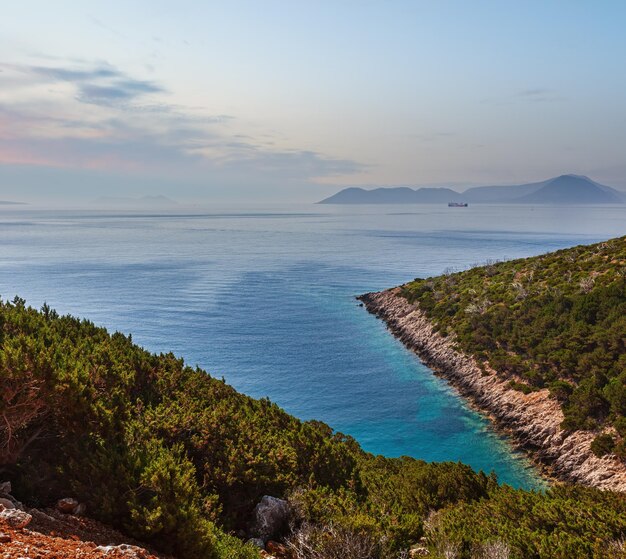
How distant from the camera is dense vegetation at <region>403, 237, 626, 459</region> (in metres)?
35.2

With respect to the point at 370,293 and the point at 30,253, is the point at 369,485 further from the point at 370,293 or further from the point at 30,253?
the point at 30,253

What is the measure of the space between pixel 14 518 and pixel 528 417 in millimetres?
37271

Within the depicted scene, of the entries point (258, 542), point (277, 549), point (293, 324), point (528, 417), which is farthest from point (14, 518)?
point (293, 324)

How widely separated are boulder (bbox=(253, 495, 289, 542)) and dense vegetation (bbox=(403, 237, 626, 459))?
25184mm

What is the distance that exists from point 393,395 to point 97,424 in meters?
36.8

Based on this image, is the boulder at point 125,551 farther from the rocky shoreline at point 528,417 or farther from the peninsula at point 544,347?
the peninsula at point 544,347

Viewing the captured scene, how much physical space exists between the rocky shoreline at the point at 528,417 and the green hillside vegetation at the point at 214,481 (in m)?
11.8

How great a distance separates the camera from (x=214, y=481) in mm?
16469

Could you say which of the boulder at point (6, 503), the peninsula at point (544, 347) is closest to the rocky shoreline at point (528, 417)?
the peninsula at point (544, 347)

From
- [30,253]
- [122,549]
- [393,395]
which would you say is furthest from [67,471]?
[30,253]

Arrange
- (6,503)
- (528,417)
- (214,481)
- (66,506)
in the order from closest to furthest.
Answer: (6,503)
(66,506)
(214,481)
(528,417)

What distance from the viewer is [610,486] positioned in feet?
93.8

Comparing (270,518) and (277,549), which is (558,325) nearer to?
(270,518)

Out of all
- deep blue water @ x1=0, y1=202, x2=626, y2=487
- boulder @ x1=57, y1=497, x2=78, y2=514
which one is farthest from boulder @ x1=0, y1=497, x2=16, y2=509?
deep blue water @ x1=0, y1=202, x2=626, y2=487
